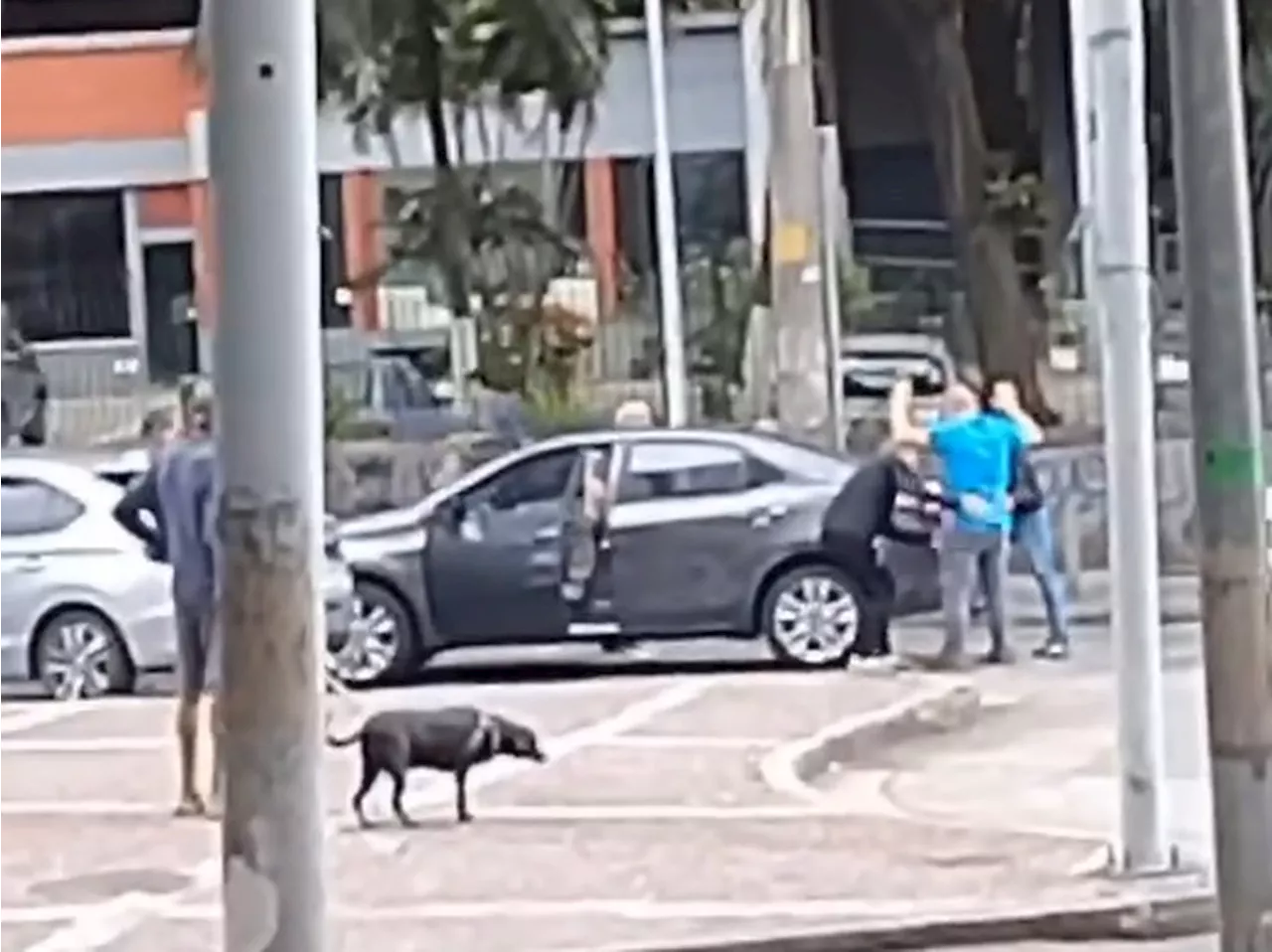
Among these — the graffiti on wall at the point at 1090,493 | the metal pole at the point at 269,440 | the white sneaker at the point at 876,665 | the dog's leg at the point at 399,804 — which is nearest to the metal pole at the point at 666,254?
the graffiti on wall at the point at 1090,493

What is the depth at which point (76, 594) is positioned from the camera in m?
20.3

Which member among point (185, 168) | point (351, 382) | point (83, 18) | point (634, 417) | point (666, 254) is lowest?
point (634, 417)

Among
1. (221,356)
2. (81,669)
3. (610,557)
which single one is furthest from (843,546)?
(221,356)

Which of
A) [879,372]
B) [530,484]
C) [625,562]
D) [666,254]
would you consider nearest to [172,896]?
[625,562]

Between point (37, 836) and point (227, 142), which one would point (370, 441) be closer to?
point (37, 836)

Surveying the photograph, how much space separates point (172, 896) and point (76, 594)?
343 inches

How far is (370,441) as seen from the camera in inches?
1084

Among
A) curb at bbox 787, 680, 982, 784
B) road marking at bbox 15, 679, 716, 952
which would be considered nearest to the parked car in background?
curb at bbox 787, 680, 982, 784

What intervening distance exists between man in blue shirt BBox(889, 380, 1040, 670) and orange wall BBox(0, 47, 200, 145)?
22.1 m

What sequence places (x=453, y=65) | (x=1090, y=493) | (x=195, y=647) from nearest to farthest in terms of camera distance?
(x=195, y=647), (x=1090, y=493), (x=453, y=65)

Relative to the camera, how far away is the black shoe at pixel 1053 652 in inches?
803

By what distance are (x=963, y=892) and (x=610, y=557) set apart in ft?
29.8

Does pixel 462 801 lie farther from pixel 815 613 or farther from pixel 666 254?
→ pixel 666 254

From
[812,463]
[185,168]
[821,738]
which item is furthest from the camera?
[185,168]
